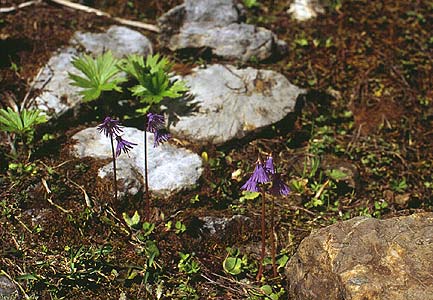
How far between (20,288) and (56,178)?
41.4 inches

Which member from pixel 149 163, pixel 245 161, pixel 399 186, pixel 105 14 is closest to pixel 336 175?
pixel 399 186

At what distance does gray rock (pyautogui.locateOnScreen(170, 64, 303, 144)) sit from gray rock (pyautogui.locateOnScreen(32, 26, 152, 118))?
81cm

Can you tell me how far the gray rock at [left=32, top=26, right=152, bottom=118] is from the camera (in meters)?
5.55

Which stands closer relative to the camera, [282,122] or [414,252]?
[414,252]

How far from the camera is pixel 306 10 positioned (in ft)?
23.0

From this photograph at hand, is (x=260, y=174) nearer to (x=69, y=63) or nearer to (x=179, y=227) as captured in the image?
(x=179, y=227)

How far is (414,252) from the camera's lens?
12.3ft

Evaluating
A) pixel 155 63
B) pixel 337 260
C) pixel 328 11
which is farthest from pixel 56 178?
pixel 328 11

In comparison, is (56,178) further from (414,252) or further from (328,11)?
(328,11)

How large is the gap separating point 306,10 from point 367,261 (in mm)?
3962

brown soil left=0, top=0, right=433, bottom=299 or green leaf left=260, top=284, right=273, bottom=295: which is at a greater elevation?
brown soil left=0, top=0, right=433, bottom=299

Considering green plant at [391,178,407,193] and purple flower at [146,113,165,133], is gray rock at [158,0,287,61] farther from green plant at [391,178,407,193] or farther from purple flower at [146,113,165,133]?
purple flower at [146,113,165,133]

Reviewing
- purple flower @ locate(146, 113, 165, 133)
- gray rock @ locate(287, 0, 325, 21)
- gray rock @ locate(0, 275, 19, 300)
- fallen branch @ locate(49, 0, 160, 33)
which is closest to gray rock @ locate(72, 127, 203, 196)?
purple flower @ locate(146, 113, 165, 133)

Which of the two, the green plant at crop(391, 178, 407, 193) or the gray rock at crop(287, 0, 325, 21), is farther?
the gray rock at crop(287, 0, 325, 21)
